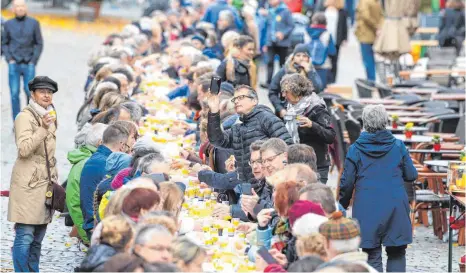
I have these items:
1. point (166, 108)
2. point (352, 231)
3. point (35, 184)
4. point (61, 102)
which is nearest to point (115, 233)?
point (352, 231)

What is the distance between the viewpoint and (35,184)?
1165 centimetres

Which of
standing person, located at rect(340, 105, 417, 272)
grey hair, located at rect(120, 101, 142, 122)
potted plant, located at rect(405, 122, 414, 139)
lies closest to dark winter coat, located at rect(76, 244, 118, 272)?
standing person, located at rect(340, 105, 417, 272)

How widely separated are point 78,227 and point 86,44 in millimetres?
25248

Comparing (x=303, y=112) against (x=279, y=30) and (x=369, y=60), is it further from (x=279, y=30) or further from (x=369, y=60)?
(x=369, y=60)

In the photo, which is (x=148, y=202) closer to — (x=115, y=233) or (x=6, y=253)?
(x=115, y=233)

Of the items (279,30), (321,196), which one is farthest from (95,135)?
(279,30)

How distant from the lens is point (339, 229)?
8.20m

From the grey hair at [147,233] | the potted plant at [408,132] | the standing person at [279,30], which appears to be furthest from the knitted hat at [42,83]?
the standing person at [279,30]

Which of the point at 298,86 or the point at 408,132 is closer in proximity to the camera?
the point at 298,86

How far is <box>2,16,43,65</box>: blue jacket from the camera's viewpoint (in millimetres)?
20703

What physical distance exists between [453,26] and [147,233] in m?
21.9

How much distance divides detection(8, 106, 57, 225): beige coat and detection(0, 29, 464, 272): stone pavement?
35.3 inches

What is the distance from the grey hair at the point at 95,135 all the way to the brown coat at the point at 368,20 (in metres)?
14.7

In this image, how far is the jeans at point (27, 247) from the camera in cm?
1147
